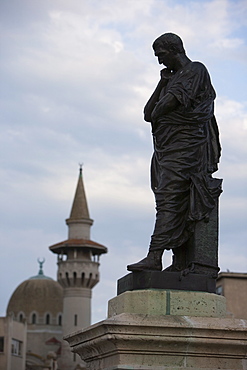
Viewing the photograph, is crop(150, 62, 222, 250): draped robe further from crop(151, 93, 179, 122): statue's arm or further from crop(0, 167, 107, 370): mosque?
crop(0, 167, 107, 370): mosque

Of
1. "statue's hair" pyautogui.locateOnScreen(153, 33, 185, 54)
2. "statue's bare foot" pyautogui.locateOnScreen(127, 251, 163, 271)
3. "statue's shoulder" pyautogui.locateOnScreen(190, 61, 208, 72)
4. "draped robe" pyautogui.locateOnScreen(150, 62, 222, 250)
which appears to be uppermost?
"statue's hair" pyautogui.locateOnScreen(153, 33, 185, 54)

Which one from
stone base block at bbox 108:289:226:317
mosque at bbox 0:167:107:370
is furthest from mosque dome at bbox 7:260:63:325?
stone base block at bbox 108:289:226:317

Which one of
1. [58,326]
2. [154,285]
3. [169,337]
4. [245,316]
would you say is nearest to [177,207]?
[154,285]

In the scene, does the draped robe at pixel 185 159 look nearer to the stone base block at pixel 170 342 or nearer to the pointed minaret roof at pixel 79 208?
the stone base block at pixel 170 342

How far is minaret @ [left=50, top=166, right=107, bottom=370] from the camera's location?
82.9m

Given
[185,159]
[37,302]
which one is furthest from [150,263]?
[37,302]

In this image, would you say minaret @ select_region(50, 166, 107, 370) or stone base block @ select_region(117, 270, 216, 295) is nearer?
stone base block @ select_region(117, 270, 216, 295)

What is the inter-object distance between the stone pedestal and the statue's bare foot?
221 millimetres

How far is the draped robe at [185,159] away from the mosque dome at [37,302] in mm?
87493

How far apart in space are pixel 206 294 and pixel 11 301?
91.3m

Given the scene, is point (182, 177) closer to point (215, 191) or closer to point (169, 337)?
point (215, 191)

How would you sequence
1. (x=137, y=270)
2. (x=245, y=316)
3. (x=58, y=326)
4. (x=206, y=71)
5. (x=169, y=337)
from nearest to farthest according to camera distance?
(x=169, y=337) < (x=137, y=270) < (x=206, y=71) < (x=245, y=316) < (x=58, y=326)

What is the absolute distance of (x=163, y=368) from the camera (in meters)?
5.96

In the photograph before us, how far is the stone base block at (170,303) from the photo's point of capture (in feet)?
20.0
